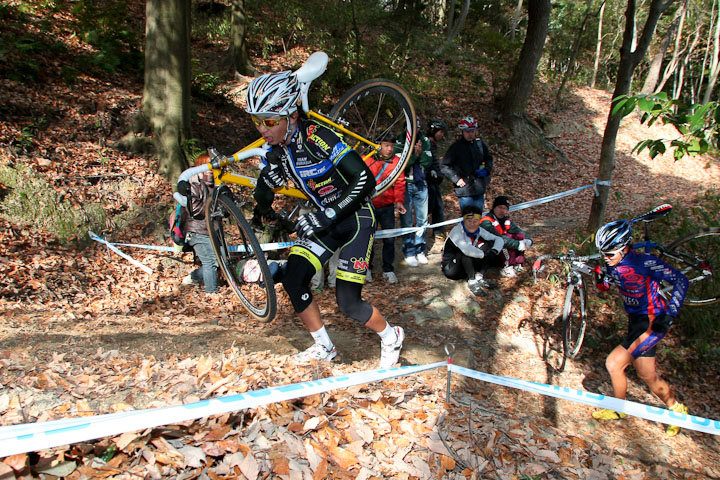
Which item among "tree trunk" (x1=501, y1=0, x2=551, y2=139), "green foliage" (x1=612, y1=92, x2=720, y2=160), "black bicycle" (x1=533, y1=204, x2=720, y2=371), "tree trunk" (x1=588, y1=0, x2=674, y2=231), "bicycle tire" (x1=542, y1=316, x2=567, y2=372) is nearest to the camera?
"green foliage" (x1=612, y1=92, x2=720, y2=160)

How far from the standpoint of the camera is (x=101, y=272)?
661 cm

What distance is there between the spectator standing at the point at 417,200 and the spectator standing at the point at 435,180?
186mm

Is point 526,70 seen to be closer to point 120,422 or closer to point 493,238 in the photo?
point 493,238

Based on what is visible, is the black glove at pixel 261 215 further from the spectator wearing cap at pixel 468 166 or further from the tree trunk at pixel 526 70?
the tree trunk at pixel 526 70

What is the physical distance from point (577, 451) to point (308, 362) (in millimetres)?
2460

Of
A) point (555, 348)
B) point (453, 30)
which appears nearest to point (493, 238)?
point (555, 348)

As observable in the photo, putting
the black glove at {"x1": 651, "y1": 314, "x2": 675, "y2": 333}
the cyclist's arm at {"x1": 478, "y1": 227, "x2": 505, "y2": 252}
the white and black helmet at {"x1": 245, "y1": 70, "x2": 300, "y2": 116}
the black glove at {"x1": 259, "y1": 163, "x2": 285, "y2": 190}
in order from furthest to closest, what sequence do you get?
the cyclist's arm at {"x1": 478, "y1": 227, "x2": 505, "y2": 252}
the black glove at {"x1": 651, "y1": 314, "x2": 675, "y2": 333}
the black glove at {"x1": 259, "y1": 163, "x2": 285, "y2": 190}
the white and black helmet at {"x1": 245, "y1": 70, "x2": 300, "y2": 116}

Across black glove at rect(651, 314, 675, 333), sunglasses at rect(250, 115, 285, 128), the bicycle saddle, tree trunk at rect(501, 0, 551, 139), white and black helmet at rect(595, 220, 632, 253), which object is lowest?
black glove at rect(651, 314, 675, 333)

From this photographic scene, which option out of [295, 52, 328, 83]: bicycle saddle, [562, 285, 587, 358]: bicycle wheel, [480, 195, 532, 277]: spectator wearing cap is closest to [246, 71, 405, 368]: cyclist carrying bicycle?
[295, 52, 328, 83]: bicycle saddle

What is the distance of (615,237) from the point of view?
15.5 feet

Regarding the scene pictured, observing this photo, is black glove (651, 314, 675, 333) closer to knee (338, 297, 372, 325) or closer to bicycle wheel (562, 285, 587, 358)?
bicycle wheel (562, 285, 587, 358)

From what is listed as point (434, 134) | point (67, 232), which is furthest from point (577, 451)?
point (67, 232)

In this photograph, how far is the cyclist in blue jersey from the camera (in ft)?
15.5

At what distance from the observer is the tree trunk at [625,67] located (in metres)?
7.12
